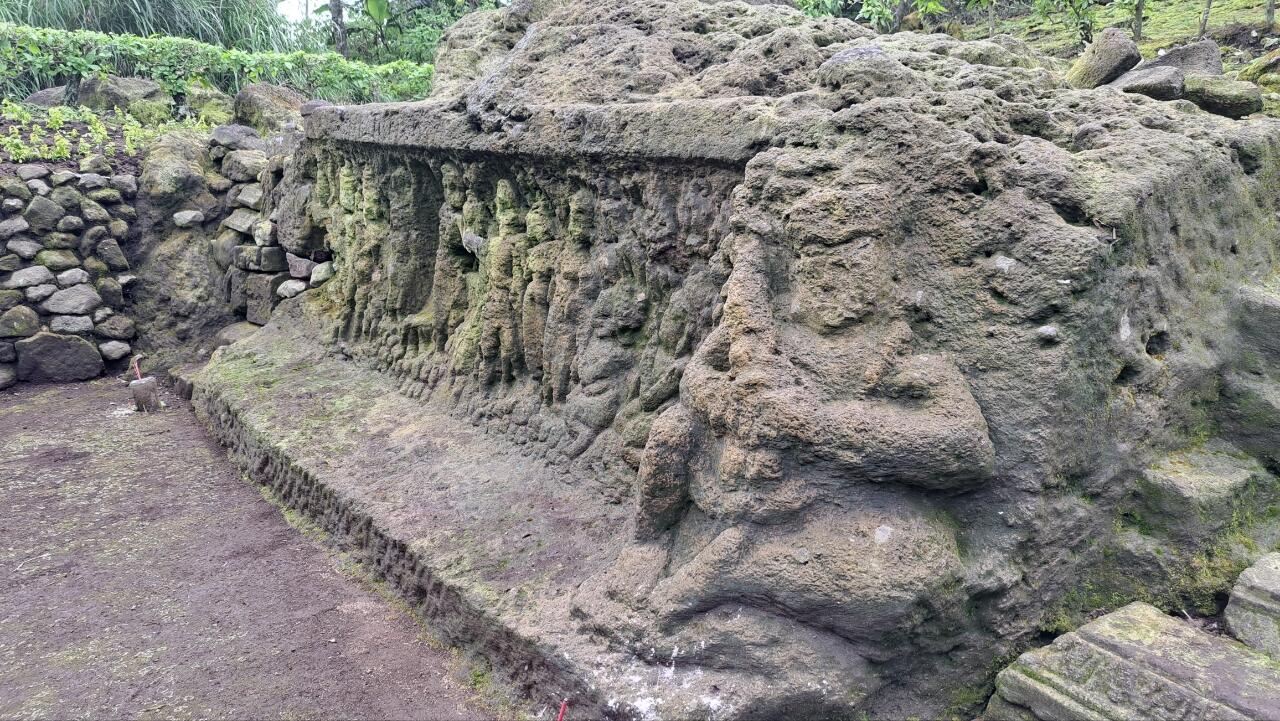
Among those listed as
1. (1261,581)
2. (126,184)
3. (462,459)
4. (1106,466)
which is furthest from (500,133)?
(126,184)

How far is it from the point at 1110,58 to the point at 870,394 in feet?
9.18

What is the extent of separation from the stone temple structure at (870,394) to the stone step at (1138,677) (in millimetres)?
172

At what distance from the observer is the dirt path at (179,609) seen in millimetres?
3225

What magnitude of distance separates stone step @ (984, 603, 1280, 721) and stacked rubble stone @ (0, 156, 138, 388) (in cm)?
700

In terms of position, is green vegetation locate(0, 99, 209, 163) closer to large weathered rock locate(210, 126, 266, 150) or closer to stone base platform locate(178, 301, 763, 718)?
large weathered rock locate(210, 126, 266, 150)

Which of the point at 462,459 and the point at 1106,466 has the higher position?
the point at 1106,466

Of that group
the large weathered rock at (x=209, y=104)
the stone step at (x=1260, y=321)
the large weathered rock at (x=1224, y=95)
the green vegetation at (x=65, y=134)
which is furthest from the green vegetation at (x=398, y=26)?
the stone step at (x=1260, y=321)

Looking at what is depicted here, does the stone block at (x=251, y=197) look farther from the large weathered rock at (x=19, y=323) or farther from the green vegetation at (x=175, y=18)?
the green vegetation at (x=175, y=18)

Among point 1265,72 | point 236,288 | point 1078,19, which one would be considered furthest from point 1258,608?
point 236,288

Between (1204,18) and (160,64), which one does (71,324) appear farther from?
(1204,18)

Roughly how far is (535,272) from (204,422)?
10.0 ft

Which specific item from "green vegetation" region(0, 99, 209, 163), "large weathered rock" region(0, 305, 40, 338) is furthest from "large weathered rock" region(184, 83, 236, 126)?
"large weathered rock" region(0, 305, 40, 338)

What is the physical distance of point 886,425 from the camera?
99.0 inches

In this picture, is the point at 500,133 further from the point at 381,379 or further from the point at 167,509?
the point at 167,509
